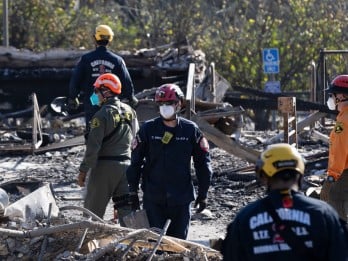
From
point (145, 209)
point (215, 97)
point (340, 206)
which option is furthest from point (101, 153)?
point (215, 97)

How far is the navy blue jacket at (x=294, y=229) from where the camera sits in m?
5.02

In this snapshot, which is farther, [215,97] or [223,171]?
[215,97]

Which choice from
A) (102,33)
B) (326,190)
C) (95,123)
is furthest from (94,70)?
(326,190)

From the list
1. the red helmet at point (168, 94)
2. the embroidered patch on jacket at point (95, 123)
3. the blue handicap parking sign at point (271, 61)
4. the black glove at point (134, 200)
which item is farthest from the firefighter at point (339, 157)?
the blue handicap parking sign at point (271, 61)

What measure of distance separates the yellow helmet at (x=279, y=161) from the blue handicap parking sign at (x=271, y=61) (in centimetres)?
2077

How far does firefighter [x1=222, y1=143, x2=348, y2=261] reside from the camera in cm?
502

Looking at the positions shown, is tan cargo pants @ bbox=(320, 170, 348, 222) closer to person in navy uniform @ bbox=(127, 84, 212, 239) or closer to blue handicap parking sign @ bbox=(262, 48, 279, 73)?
person in navy uniform @ bbox=(127, 84, 212, 239)

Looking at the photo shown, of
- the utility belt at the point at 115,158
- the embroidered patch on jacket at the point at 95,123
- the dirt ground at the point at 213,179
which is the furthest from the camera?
the dirt ground at the point at 213,179

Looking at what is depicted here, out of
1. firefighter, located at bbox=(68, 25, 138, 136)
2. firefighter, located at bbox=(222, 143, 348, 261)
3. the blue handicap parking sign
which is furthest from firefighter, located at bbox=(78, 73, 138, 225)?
the blue handicap parking sign

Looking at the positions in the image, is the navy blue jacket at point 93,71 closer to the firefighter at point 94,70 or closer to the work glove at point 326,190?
the firefighter at point 94,70

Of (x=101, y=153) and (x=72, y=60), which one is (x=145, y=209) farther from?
(x=72, y=60)

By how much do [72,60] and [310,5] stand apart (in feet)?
43.5

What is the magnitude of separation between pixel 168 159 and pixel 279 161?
3196mm

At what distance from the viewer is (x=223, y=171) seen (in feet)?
48.4
